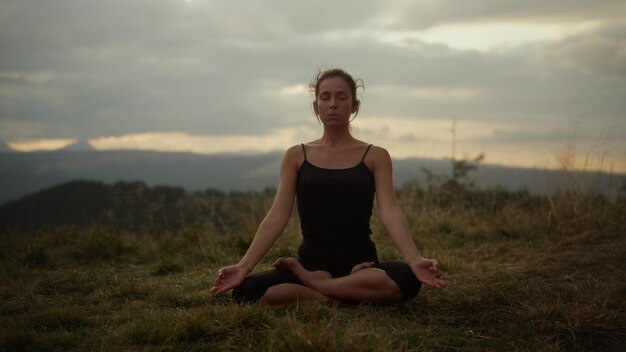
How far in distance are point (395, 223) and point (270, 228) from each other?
2.87 ft

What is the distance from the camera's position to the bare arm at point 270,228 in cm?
350

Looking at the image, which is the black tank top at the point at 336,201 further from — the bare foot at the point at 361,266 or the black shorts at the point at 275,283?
the black shorts at the point at 275,283

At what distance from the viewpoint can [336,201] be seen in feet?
12.1

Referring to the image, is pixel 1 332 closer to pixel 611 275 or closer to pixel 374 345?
pixel 374 345

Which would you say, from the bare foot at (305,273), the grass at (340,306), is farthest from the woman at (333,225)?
the grass at (340,306)

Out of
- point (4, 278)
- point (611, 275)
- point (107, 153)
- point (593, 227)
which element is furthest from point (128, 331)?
point (107, 153)

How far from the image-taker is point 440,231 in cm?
712

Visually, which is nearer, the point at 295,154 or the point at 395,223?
the point at 395,223

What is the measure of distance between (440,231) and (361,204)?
12.3ft

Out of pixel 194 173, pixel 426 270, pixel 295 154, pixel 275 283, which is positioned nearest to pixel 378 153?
pixel 295 154

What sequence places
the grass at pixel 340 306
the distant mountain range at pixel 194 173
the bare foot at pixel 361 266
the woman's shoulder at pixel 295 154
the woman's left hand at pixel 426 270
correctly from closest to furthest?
1. the grass at pixel 340 306
2. the woman's left hand at pixel 426 270
3. the bare foot at pixel 361 266
4. the woman's shoulder at pixel 295 154
5. the distant mountain range at pixel 194 173

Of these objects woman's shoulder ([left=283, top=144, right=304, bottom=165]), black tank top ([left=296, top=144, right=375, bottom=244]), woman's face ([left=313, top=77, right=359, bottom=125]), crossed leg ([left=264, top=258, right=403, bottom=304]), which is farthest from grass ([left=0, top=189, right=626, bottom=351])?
woman's face ([left=313, top=77, right=359, bottom=125])

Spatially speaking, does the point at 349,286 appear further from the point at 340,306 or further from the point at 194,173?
the point at 194,173

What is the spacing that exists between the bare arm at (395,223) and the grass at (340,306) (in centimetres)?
32
